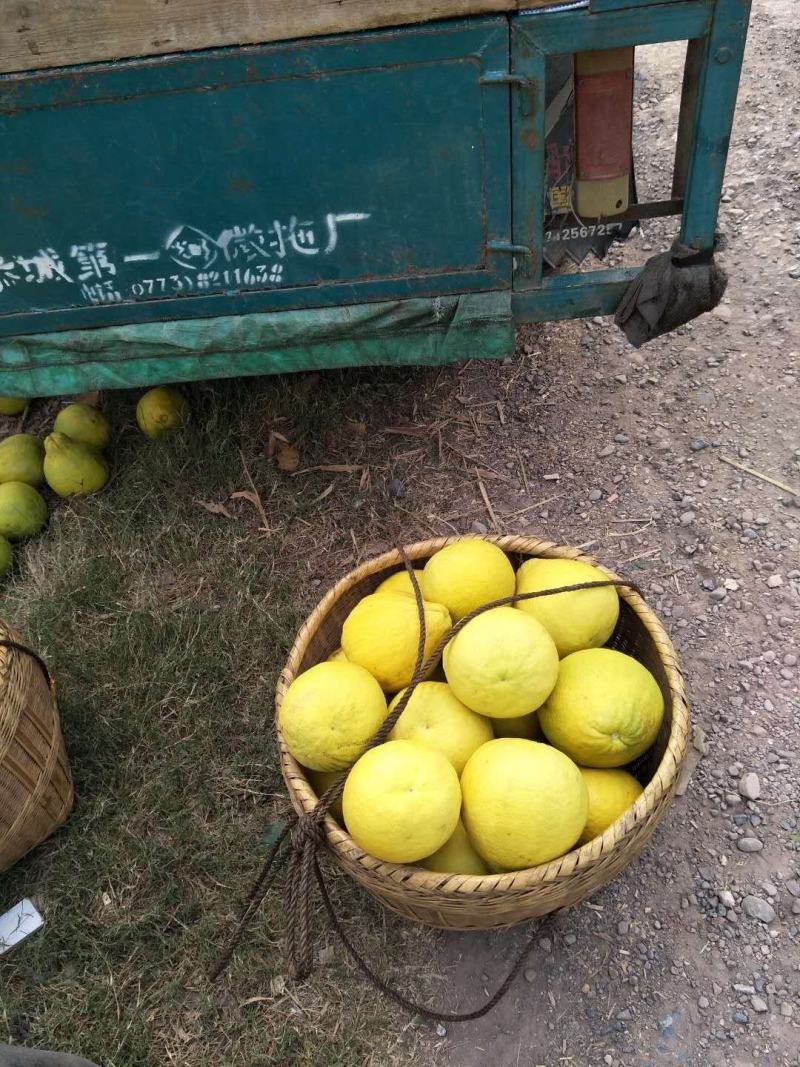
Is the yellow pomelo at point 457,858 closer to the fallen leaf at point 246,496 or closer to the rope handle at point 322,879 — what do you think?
the rope handle at point 322,879

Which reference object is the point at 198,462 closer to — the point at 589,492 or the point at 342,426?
the point at 342,426

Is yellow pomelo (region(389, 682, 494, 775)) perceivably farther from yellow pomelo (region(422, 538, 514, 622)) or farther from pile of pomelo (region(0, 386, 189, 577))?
pile of pomelo (region(0, 386, 189, 577))

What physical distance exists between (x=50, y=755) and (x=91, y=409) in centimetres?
176

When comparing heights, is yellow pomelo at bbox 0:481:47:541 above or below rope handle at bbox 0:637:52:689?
below

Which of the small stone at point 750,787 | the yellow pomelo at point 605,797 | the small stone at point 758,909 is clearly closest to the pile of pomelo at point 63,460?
the yellow pomelo at point 605,797

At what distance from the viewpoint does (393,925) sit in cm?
226

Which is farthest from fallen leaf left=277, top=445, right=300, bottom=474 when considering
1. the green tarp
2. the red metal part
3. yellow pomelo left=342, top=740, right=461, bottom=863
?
yellow pomelo left=342, top=740, right=461, bottom=863

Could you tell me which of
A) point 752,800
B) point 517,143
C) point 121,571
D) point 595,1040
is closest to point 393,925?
point 595,1040

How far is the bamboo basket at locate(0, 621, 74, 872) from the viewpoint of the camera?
7.52ft

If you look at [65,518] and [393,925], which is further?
[65,518]

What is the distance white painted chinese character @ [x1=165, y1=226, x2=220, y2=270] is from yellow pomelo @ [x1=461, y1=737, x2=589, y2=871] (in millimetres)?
1669

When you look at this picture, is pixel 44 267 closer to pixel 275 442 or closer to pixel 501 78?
pixel 275 442

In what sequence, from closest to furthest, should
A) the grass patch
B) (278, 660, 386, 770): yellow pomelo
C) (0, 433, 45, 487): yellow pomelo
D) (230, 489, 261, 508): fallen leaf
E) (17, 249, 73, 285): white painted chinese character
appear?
(278, 660, 386, 770): yellow pomelo → the grass patch → (17, 249, 73, 285): white painted chinese character → (230, 489, 261, 508): fallen leaf → (0, 433, 45, 487): yellow pomelo

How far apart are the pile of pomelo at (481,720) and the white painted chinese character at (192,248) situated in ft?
3.80
